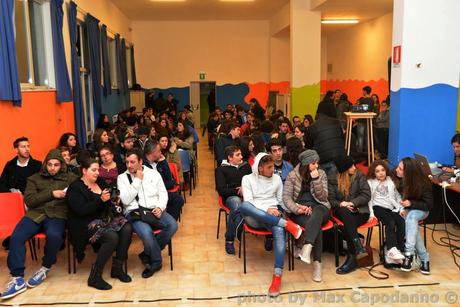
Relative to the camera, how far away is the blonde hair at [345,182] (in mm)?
4383

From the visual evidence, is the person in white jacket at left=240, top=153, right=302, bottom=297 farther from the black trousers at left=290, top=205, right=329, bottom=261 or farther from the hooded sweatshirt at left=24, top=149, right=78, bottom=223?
the hooded sweatshirt at left=24, top=149, right=78, bottom=223

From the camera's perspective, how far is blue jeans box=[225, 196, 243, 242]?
4430 millimetres

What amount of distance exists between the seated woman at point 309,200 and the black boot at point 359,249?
13.7 inches

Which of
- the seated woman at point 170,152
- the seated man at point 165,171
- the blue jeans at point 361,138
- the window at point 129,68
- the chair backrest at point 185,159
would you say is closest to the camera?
the seated man at point 165,171

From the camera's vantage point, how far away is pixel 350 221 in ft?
13.5

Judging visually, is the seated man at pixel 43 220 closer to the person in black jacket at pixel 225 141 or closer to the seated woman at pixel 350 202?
the seated woman at pixel 350 202

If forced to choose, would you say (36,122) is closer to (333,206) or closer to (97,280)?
(97,280)

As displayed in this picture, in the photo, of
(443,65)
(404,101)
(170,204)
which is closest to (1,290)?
(170,204)

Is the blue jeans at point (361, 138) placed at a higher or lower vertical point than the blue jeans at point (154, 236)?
higher

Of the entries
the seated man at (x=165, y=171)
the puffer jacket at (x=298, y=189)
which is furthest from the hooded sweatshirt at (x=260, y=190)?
the seated man at (x=165, y=171)

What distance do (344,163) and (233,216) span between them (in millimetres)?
1219

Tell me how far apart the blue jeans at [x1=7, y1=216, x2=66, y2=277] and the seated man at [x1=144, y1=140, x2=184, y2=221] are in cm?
112

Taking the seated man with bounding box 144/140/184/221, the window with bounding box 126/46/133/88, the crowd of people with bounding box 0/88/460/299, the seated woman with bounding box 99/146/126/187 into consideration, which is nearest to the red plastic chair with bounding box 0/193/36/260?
the crowd of people with bounding box 0/88/460/299

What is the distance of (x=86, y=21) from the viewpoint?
870cm
